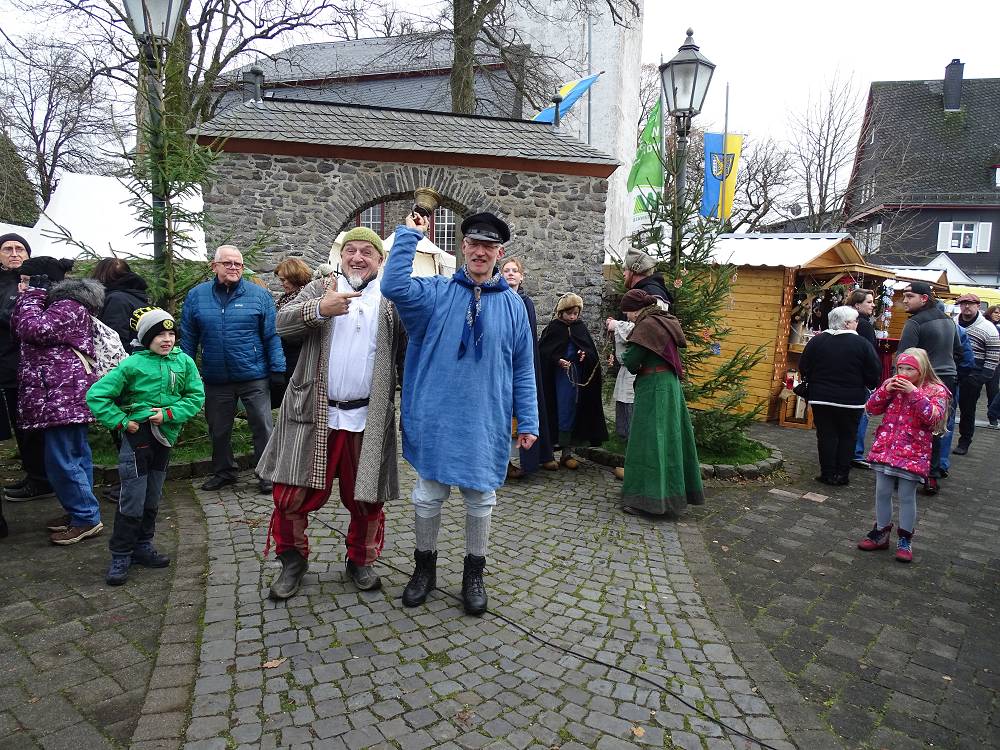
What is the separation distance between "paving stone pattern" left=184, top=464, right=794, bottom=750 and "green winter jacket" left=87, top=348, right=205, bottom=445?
Result: 97 centimetres

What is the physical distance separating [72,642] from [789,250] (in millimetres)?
10427

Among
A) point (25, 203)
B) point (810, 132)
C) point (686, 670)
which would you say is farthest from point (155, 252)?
point (25, 203)

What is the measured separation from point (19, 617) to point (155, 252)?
367 centimetres

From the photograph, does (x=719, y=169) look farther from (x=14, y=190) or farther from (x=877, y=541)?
(x=14, y=190)

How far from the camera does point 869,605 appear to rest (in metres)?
3.99

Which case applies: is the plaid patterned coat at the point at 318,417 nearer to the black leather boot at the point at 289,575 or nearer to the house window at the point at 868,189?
the black leather boot at the point at 289,575

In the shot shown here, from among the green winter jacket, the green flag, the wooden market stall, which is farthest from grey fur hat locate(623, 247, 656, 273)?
the green flag

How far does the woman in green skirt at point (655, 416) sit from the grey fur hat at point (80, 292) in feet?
12.6

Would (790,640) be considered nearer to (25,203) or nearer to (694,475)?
(694,475)

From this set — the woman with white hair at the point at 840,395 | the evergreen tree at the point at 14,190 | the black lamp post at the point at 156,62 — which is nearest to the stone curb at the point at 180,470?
the black lamp post at the point at 156,62

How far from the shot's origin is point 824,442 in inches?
268

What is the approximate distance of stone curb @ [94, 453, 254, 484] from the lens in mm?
5512

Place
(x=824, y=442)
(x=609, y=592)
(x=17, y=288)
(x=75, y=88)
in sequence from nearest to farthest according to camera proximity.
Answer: (x=609, y=592) → (x=17, y=288) → (x=824, y=442) → (x=75, y=88)

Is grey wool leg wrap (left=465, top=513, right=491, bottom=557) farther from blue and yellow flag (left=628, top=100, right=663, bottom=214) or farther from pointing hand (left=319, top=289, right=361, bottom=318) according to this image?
blue and yellow flag (left=628, top=100, right=663, bottom=214)
